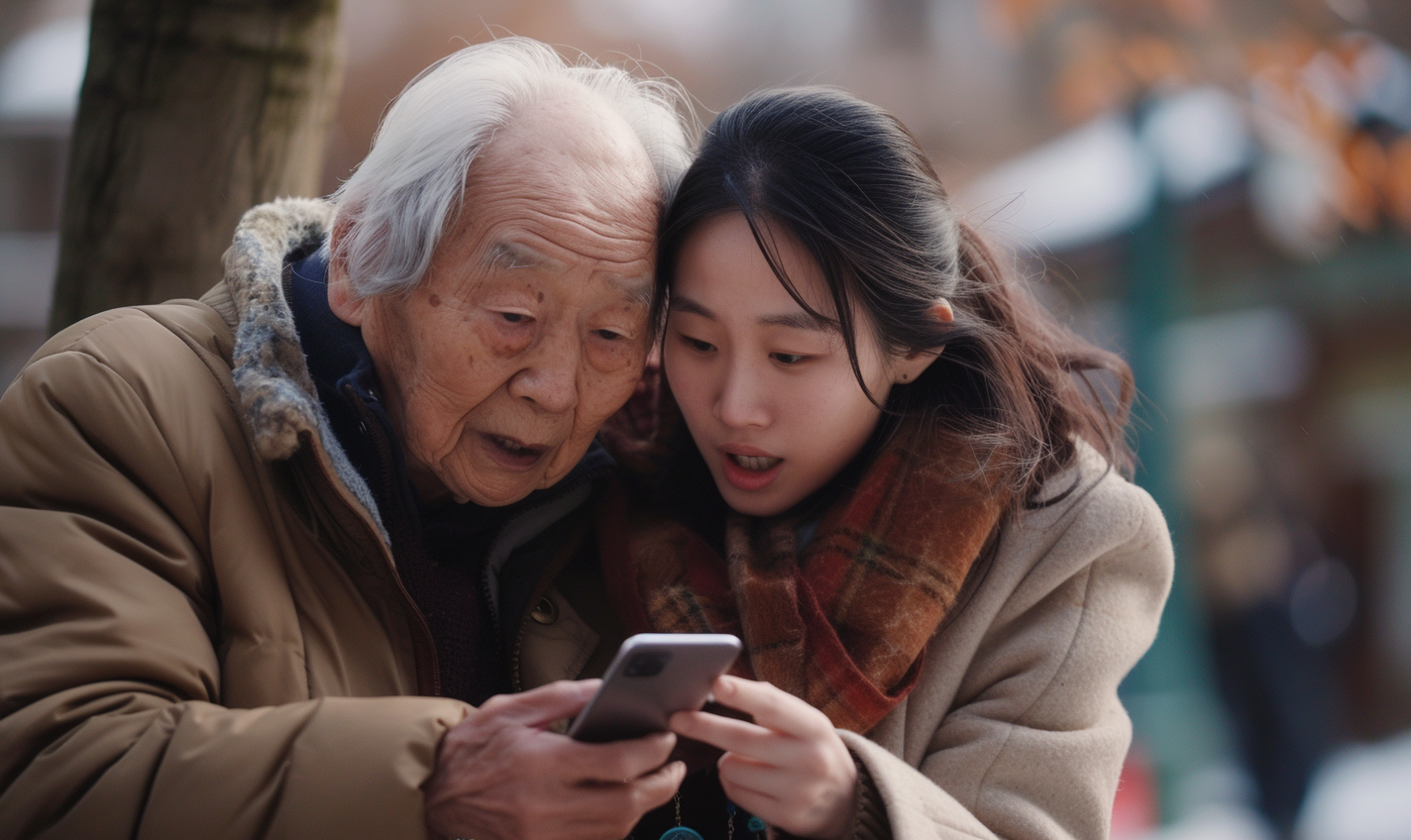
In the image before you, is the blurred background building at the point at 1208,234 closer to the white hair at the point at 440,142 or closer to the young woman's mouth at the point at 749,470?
the young woman's mouth at the point at 749,470

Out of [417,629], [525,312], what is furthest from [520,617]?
[525,312]

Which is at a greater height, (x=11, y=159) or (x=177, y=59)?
(x=177, y=59)

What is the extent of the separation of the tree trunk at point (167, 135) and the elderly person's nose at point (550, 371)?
0.91 meters

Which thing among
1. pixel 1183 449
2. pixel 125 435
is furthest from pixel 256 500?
pixel 1183 449

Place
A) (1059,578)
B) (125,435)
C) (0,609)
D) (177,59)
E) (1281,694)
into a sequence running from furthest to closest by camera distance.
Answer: (1281,694), (177,59), (1059,578), (125,435), (0,609)

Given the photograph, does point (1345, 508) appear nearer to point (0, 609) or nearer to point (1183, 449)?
point (1183, 449)

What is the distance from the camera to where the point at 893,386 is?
103 inches

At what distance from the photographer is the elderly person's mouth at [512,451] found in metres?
2.37

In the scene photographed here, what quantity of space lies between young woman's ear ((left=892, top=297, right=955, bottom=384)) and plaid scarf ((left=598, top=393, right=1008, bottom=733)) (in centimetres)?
11

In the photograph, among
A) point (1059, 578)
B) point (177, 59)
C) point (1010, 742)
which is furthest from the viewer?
point (177, 59)

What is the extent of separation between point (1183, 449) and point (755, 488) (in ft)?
18.7

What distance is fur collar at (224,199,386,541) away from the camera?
6.56ft

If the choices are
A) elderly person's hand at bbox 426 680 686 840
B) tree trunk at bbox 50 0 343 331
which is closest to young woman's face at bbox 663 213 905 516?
elderly person's hand at bbox 426 680 686 840

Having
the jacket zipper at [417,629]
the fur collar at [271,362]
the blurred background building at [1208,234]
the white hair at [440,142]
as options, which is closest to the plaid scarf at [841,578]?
the jacket zipper at [417,629]
